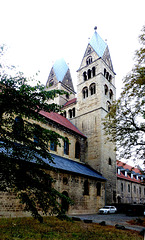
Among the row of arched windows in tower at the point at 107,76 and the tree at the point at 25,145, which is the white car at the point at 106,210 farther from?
the row of arched windows in tower at the point at 107,76

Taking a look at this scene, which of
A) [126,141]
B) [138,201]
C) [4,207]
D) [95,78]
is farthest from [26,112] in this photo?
[138,201]

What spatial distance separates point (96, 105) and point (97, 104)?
23cm

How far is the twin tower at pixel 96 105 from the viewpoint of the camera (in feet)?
87.0

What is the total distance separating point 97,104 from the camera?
94.4 ft

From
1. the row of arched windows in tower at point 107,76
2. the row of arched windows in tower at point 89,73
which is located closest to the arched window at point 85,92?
the row of arched windows in tower at point 89,73

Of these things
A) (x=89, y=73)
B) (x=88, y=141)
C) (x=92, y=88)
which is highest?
(x=89, y=73)

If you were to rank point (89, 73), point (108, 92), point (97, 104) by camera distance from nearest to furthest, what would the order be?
1. point (97, 104)
2. point (108, 92)
3. point (89, 73)

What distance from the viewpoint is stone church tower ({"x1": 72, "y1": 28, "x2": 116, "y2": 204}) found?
26484mm

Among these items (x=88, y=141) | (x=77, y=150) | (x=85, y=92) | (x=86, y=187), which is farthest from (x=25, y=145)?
(x=85, y=92)

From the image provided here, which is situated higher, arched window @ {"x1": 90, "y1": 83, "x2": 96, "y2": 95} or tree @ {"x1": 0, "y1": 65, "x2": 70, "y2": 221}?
arched window @ {"x1": 90, "y1": 83, "x2": 96, "y2": 95}

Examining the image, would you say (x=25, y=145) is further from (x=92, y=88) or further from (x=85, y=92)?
(x=85, y=92)

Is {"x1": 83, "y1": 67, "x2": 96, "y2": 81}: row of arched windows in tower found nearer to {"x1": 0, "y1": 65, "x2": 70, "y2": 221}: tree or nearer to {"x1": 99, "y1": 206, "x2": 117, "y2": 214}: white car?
{"x1": 99, "y1": 206, "x2": 117, "y2": 214}: white car

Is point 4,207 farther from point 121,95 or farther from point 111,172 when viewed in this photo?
point 111,172

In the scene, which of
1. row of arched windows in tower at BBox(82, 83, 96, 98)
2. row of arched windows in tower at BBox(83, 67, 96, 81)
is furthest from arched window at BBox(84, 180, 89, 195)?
row of arched windows in tower at BBox(83, 67, 96, 81)
